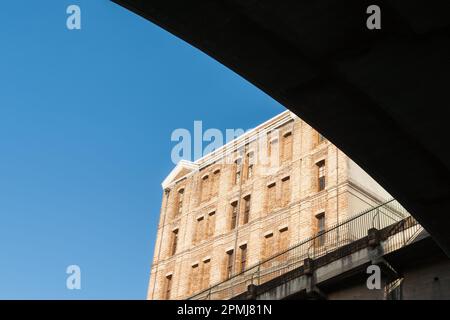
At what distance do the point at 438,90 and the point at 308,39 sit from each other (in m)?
2.21

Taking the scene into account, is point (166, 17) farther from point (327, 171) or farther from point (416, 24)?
point (327, 171)

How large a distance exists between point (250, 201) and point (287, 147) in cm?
527

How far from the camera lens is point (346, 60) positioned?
9.23 m

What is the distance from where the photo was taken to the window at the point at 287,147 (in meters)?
49.2

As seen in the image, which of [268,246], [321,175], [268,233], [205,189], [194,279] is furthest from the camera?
[205,189]

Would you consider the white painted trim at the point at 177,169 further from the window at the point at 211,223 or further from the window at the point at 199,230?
the window at the point at 211,223

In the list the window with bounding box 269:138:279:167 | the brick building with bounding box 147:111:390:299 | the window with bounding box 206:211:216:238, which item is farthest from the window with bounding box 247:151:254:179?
the window with bounding box 206:211:216:238

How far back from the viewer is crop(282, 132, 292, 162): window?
49250 mm

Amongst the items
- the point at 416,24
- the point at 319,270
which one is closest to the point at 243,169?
the point at 319,270

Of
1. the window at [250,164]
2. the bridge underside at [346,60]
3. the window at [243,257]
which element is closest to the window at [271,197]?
the window at [250,164]

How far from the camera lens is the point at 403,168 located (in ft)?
37.8

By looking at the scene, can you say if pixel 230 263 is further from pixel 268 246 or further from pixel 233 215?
pixel 233 215

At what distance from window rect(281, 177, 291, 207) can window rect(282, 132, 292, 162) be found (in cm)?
167

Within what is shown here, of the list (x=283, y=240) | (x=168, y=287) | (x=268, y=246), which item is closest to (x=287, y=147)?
(x=283, y=240)
